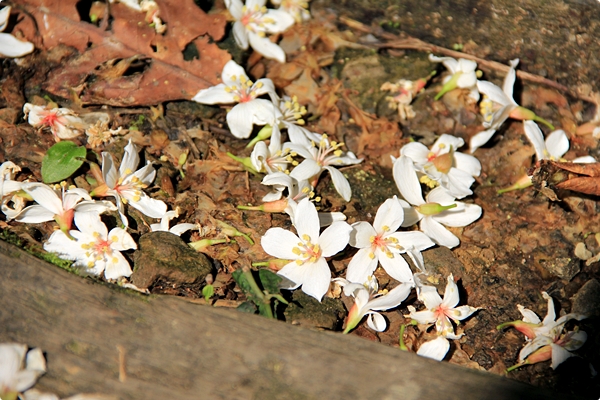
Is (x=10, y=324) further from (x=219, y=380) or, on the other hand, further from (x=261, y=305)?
(x=261, y=305)

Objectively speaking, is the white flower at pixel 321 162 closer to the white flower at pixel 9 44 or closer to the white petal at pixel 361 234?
the white petal at pixel 361 234

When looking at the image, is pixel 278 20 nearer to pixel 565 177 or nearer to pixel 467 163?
pixel 467 163

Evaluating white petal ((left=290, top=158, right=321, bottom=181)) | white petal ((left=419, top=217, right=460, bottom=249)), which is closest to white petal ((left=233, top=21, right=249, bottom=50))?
white petal ((left=290, top=158, right=321, bottom=181))

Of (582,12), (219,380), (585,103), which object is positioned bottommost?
(219,380)

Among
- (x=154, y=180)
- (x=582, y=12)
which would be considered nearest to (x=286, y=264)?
(x=154, y=180)

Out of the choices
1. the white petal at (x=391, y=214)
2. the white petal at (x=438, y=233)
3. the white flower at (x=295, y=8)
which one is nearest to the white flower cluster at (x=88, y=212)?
the white petal at (x=391, y=214)

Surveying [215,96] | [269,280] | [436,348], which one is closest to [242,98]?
[215,96]
